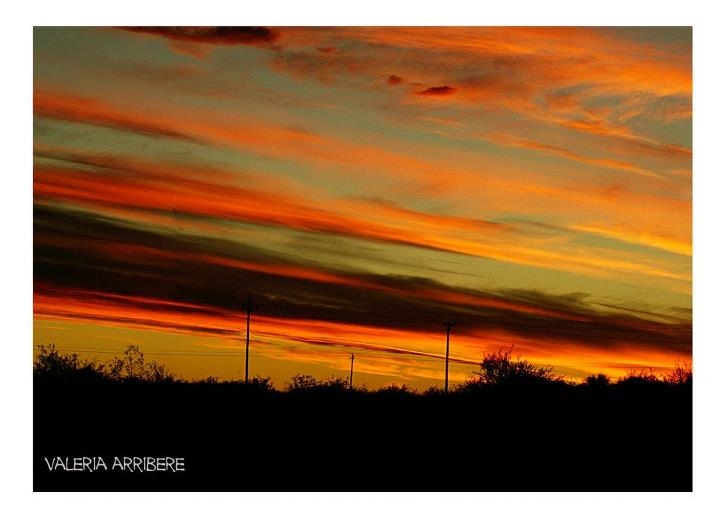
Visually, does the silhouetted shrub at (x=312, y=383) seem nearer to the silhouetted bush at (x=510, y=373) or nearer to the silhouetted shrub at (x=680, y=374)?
the silhouetted bush at (x=510, y=373)

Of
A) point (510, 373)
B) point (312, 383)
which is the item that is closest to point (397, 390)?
point (312, 383)

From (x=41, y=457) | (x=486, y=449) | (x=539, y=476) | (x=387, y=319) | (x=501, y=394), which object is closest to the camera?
(x=41, y=457)

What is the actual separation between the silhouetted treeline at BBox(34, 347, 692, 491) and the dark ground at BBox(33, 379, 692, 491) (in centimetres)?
3

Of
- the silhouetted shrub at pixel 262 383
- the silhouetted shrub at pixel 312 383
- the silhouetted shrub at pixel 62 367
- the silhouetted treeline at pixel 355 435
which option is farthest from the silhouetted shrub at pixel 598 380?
the silhouetted shrub at pixel 62 367

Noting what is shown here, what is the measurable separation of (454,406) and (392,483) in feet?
16.2

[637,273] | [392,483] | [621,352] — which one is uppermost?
[637,273]

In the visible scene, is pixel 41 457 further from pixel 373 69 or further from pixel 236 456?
pixel 373 69

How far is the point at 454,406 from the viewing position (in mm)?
19938

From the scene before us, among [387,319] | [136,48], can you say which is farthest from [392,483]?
[136,48]

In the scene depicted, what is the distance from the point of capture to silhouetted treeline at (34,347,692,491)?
14.9 meters

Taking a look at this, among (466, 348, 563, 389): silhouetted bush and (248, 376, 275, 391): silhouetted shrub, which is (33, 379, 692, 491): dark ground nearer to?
(248, 376, 275, 391): silhouetted shrub

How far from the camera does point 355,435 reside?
16.5 meters

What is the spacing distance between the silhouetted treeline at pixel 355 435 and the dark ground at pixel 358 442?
0.03m

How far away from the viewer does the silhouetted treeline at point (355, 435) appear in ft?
48.9
